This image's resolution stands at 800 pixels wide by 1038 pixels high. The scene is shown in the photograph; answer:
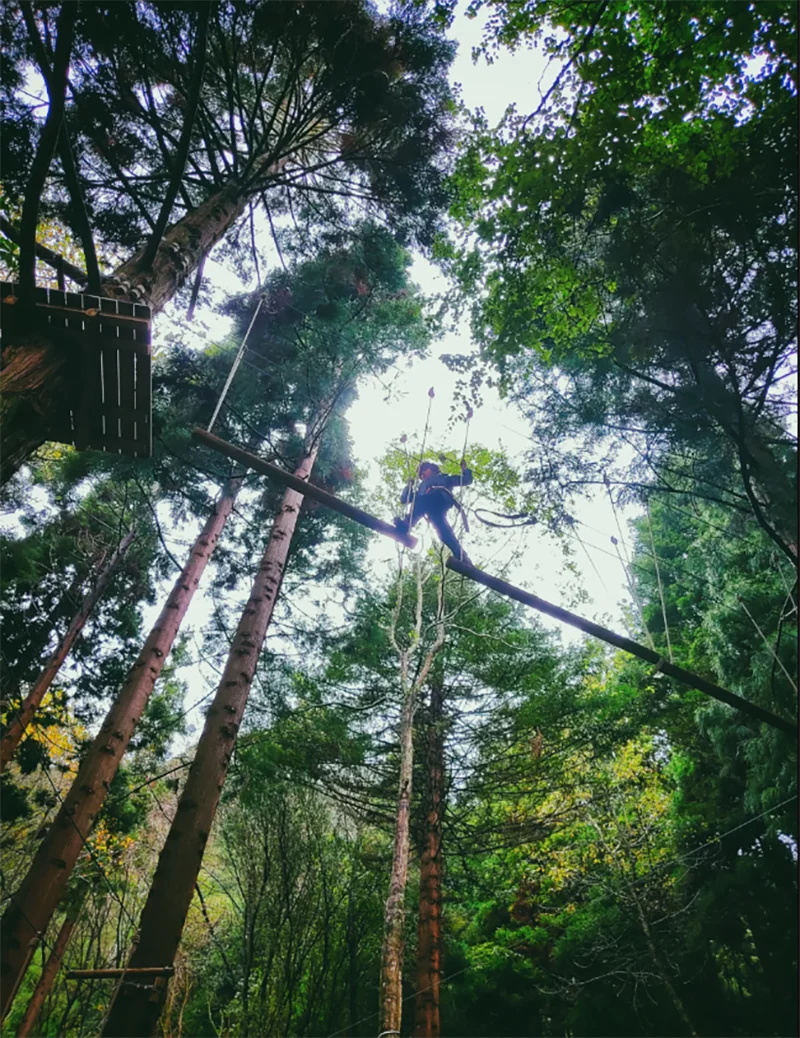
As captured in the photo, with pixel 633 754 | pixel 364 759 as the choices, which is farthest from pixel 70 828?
pixel 633 754

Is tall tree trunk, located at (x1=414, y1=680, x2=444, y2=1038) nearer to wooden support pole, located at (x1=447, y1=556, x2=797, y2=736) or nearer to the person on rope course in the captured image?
the person on rope course

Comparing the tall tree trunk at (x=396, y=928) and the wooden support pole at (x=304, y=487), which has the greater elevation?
the wooden support pole at (x=304, y=487)

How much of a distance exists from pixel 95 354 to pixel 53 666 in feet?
24.9

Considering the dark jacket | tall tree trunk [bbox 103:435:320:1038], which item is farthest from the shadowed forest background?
the dark jacket

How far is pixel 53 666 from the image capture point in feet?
26.2

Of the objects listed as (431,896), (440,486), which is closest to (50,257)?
(440,486)

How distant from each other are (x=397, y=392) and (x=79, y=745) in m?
9.42

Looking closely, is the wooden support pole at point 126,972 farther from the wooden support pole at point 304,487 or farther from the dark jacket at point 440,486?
the dark jacket at point 440,486

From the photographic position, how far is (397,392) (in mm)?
8578

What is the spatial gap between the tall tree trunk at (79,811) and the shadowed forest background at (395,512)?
5 cm

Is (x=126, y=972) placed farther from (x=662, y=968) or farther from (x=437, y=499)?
(x=662, y=968)

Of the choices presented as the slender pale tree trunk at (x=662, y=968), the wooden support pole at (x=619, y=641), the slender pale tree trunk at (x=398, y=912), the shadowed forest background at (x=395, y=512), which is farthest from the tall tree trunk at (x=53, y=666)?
the slender pale tree trunk at (x=662, y=968)

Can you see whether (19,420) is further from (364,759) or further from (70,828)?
(364,759)

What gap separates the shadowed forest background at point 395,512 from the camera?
326 cm
